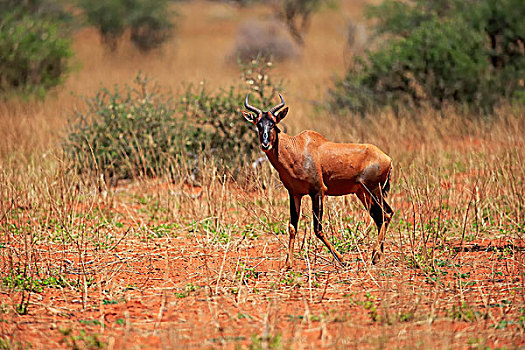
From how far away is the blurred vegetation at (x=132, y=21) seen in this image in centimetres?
2852

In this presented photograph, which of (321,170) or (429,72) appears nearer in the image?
(321,170)

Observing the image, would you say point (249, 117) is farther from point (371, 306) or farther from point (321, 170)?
point (371, 306)

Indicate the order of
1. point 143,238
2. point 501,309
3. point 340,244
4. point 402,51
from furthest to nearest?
point 402,51
point 143,238
point 340,244
point 501,309

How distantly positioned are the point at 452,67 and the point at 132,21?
18.8 m

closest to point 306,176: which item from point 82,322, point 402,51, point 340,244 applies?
point 340,244

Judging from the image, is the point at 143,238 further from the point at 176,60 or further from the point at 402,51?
the point at 176,60

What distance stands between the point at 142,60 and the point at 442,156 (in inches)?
661

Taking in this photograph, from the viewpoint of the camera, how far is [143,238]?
23.4 ft

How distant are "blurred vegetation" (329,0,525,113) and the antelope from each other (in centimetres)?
686

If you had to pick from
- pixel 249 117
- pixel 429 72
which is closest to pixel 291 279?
pixel 249 117

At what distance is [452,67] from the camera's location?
13.1 metres

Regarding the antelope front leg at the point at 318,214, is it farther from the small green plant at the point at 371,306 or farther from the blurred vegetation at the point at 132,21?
the blurred vegetation at the point at 132,21

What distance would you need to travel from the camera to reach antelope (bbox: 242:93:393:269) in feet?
18.5

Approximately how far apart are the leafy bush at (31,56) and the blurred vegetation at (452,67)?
674cm
